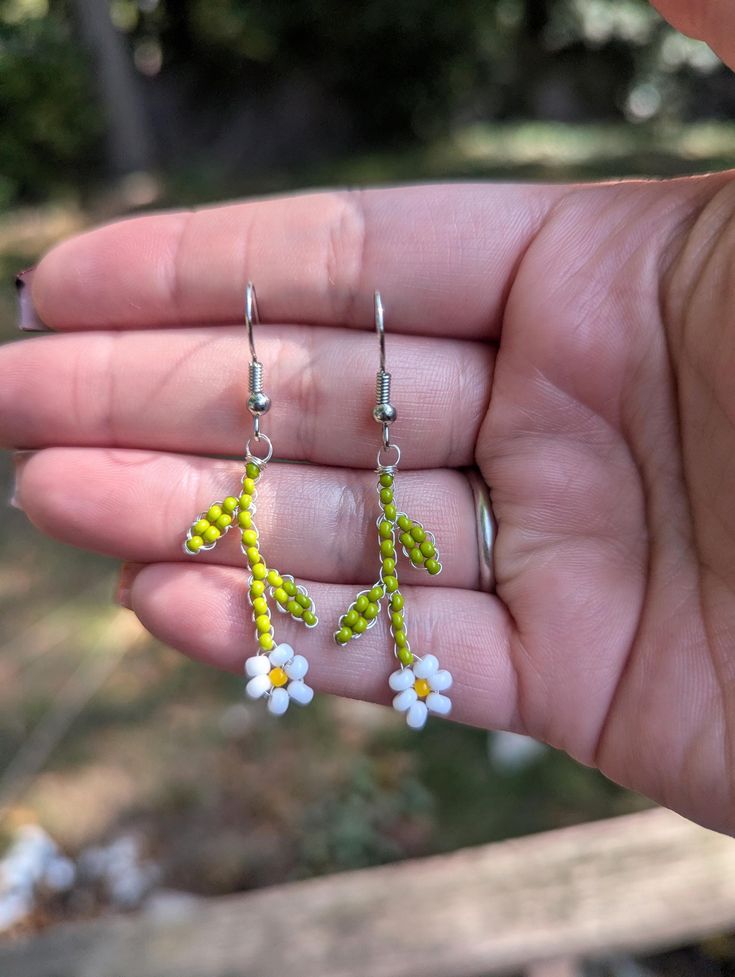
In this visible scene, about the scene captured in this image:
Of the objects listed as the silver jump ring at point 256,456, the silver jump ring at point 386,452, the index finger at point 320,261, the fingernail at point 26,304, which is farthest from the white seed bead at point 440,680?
the fingernail at point 26,304

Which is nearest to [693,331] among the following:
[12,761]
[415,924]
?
[415,924]

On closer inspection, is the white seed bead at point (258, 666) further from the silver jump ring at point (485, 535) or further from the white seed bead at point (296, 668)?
the silver jump ring at point (485, 535)

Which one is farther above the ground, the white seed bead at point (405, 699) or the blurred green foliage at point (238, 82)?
the blurred green foliage at point (238, 82)

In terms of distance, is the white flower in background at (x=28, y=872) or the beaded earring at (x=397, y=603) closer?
the beaded earring at (x=397, y=603)

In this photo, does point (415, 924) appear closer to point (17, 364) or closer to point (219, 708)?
point (219, 708)

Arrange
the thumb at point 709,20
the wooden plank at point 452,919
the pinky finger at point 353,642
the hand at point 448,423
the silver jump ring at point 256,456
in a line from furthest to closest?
the wooden plank at point 452,919, the silver jump ring at point 256,456, the pinky finger at point 353,642, the hand at point 448,423, the thumb at point 709,20
